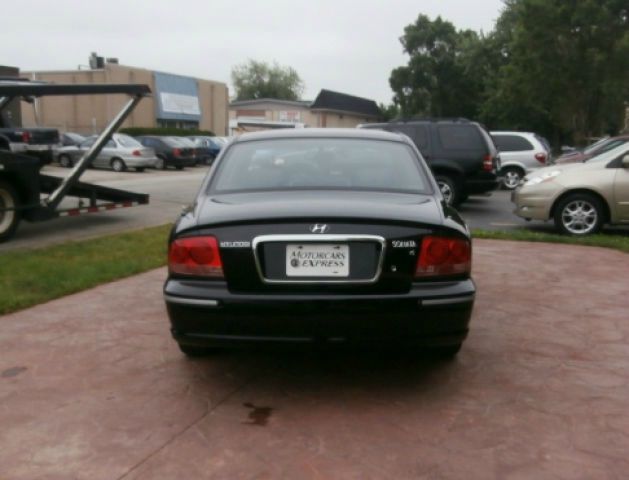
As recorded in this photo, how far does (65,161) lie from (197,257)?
91.1 ft

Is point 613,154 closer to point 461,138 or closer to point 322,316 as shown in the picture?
point 461,138

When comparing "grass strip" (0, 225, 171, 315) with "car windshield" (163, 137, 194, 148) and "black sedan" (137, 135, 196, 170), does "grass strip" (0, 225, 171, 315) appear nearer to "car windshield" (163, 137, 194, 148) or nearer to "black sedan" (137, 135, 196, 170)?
"black sedan" (137, 135, 196, 170)

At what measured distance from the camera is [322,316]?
11.9 feet

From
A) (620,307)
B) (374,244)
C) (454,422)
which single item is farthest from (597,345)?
(374,244)

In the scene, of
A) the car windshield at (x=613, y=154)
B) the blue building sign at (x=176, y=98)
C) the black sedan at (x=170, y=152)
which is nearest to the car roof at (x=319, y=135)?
the car windshield at (x=613, y=154)

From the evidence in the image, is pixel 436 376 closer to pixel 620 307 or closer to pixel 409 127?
pixel 620 307

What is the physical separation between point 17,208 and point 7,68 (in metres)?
16.7

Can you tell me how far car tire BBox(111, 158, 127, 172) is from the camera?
2779 centimetres

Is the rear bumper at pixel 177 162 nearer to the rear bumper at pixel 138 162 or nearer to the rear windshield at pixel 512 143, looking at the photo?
the rear bumper at pixel 138 162

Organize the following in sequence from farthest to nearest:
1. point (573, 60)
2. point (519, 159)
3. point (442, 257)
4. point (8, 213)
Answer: point (573, 60)
point (519, 159)
point (8, 213)
point (442, 257)

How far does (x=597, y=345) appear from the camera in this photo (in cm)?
498

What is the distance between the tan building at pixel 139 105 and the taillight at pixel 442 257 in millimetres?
37361

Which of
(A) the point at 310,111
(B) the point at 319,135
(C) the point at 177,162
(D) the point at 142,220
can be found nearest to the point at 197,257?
(B) the point at 319,135

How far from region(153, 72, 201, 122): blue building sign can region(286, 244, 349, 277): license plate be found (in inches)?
1769
